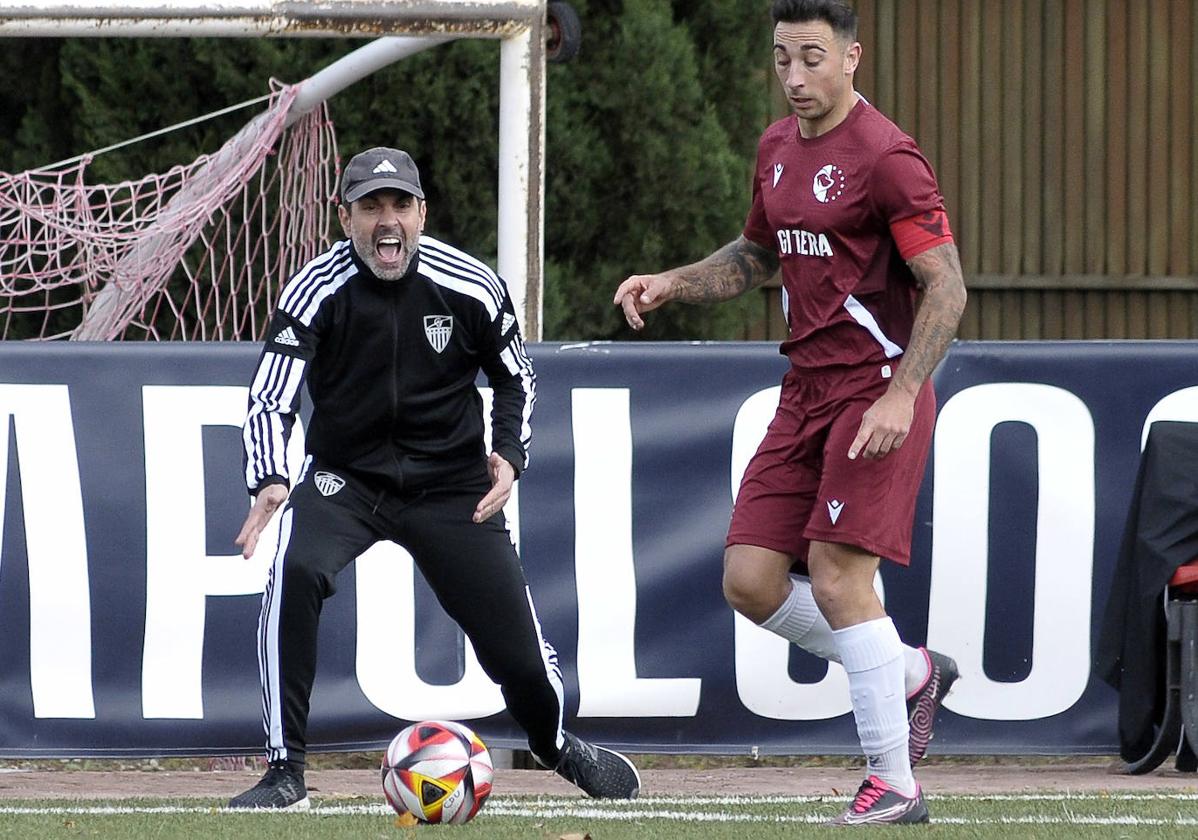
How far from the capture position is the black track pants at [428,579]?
18.4 feet

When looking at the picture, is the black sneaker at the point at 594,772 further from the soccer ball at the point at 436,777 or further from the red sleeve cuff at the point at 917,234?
the red sleeve cuff at the point at 917,234

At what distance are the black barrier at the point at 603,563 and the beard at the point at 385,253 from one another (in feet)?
5.26

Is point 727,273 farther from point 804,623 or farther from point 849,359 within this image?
point 804,623

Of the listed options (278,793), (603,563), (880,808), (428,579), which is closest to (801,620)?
(880,808)

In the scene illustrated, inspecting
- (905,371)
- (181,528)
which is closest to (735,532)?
(905,371)

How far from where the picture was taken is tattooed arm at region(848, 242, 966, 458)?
5012 mm

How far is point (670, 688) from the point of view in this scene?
7180mm

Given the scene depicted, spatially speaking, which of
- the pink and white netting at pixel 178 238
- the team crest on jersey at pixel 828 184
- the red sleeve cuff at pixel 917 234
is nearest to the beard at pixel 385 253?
the team crest on jersey at pixel 828 184

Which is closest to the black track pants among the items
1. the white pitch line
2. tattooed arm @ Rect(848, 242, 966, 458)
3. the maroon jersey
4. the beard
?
the white pitch line

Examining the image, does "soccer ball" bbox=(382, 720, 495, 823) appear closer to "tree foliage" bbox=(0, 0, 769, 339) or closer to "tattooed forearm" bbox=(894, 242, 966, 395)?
"tattooed forearm" bbox=(894, 242, 966, 395)

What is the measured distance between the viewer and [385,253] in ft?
18.6

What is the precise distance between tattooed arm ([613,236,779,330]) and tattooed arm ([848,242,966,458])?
781 mm

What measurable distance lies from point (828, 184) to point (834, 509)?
0.85m

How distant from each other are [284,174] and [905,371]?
4.69 meters
